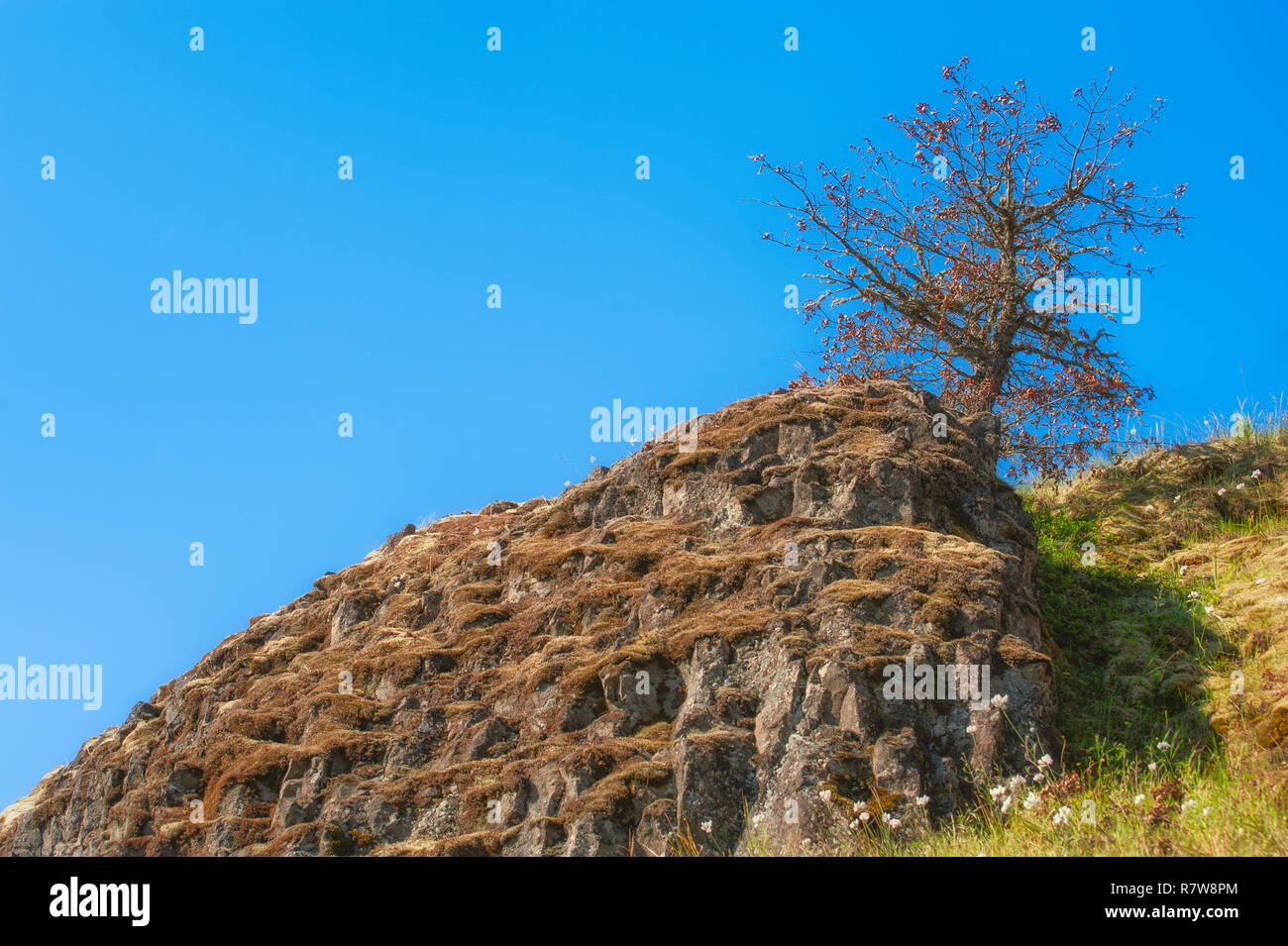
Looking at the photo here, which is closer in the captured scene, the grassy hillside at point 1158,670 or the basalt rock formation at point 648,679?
the grassy hillside at point 1158,670

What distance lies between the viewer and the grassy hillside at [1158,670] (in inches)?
293

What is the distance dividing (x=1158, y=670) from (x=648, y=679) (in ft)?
18.8

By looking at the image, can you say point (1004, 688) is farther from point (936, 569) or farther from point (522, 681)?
point (522, 681)

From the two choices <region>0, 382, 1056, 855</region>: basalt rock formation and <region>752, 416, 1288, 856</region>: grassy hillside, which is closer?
<region>752, 416, 1288, 856</region>: grassy hillside

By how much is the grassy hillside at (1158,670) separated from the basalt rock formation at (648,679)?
0.76 meters

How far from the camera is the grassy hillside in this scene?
7.43 m

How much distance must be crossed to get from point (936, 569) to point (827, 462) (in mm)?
2719

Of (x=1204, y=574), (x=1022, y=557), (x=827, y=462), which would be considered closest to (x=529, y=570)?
(x=827, y=462)

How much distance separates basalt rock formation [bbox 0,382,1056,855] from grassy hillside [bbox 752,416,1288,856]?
0.76m

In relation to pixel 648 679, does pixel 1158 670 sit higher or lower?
lower

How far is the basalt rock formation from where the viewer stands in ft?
30.2

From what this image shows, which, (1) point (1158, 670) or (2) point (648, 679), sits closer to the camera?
(2) point (648, 679)

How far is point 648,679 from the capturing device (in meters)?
10.9
